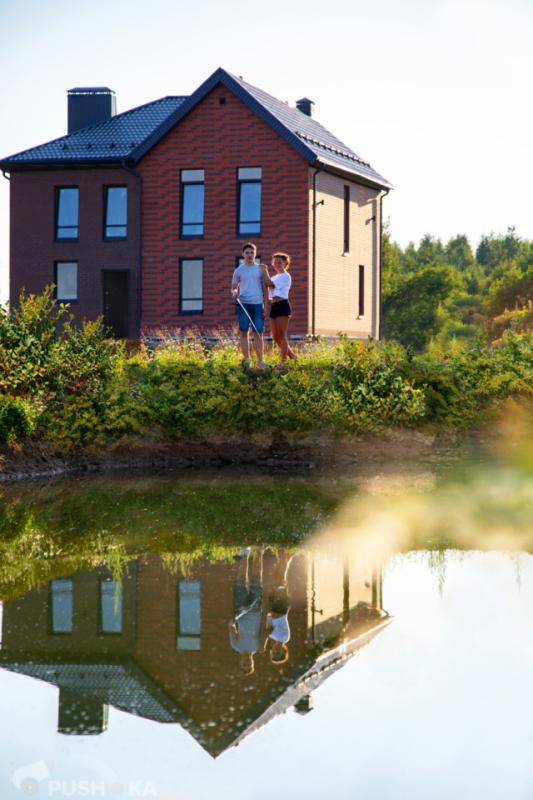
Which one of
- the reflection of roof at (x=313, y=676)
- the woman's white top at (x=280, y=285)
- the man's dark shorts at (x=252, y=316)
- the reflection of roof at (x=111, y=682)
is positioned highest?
the woman's white top at (x=280, y=285)

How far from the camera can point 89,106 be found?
36500mm

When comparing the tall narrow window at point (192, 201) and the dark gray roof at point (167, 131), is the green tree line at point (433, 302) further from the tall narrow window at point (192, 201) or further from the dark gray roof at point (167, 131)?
the tall narrow window at point (192, 201)

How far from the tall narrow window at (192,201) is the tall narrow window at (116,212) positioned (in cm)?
212

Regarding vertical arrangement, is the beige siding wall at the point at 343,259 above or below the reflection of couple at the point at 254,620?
above

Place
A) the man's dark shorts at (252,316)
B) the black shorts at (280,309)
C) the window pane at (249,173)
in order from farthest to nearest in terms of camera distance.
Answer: the window pane at (249,173) → the black shorts at (280,309) → the man's dark shorts at (252,316)

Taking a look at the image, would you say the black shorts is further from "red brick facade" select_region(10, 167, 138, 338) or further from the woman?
"red brick facade" select_region(10, 167, 138, 338)

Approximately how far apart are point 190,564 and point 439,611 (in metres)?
2.22

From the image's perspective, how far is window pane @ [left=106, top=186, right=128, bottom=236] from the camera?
3325 centimetres

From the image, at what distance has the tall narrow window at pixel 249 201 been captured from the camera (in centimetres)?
3139

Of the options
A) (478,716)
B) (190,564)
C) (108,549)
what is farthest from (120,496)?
(478,716)

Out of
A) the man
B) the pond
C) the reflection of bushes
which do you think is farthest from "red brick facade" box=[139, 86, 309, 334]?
the pond

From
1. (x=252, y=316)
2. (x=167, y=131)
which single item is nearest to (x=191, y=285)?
(x=167, y=131)

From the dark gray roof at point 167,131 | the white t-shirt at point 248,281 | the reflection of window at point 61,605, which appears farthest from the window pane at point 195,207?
the reflection of window at point 61,605

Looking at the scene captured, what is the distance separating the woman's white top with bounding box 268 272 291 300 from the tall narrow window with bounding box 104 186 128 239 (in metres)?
17.4
